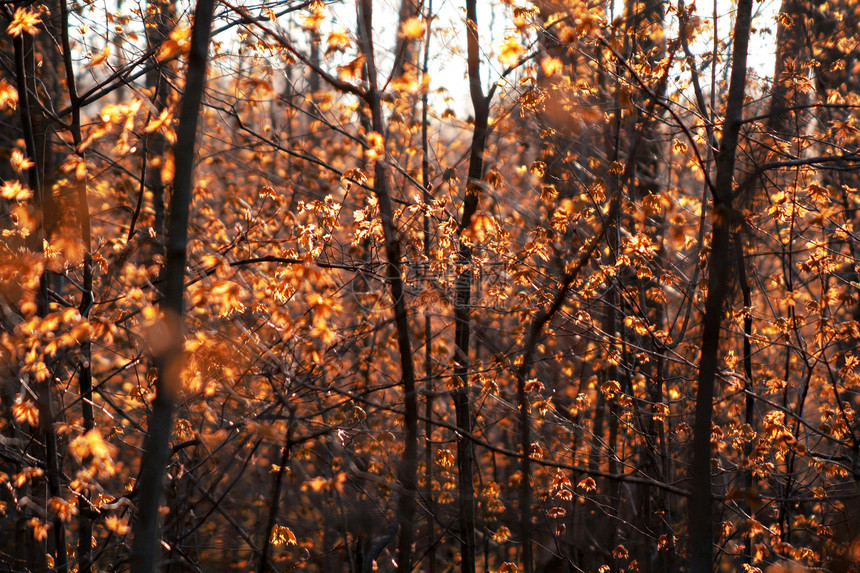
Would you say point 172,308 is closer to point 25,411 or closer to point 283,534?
point 25,411

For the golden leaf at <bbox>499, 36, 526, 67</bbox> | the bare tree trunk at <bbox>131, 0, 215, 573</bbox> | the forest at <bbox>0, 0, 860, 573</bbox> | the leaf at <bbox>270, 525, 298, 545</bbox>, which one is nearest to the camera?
the bare tree trunk at <bbox>131, 0, 215, 573</bbox>

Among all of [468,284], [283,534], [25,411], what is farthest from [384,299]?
[25,411]

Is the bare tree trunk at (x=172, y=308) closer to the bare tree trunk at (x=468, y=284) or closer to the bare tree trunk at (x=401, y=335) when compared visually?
the bare tree trunk at (x=401, y=335)

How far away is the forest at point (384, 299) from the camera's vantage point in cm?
311

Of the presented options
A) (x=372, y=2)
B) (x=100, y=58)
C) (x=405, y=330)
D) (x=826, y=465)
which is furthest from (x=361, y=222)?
(x=826, y=465)

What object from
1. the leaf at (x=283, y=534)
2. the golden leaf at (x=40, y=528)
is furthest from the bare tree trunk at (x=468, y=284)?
the golden leaf at (x=40, y=528)

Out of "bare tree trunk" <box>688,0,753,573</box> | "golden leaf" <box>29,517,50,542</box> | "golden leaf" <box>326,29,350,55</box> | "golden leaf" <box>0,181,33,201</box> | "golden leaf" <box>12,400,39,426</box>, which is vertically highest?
"golden leaf" <box>326,29,350,55</box>

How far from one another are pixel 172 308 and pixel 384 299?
2686mm

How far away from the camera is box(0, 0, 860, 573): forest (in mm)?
3107

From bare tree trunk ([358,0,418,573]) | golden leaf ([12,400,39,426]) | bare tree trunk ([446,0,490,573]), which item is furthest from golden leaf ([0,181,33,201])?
bare tree trunk ([446,0,490,573])

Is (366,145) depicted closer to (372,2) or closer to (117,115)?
(372,2)

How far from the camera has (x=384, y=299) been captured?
4824mm

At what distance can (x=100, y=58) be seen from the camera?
12.4 feet

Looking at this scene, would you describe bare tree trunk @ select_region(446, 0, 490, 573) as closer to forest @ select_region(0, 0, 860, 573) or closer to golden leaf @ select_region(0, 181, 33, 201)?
forest @ select_region(0, 0, 860, 573)
